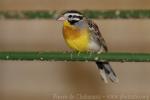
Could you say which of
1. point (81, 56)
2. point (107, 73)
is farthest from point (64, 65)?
point (81, 56)

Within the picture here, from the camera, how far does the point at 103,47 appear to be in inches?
75.1

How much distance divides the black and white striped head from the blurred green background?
800 mm

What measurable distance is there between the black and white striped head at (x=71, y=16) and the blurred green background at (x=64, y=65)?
0.80 metres

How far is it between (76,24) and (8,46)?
93 cm

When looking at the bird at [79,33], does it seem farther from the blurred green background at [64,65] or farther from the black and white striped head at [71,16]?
the blurred green background at [64,65]

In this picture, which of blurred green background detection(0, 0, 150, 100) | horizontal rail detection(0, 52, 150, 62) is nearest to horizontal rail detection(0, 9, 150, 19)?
blurred green background detection(0, 0, 150, 100)

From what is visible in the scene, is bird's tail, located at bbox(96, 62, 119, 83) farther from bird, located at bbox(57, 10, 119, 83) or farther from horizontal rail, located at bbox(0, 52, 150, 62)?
horizontal rail, located at bbox(0, 52, 150, 62)

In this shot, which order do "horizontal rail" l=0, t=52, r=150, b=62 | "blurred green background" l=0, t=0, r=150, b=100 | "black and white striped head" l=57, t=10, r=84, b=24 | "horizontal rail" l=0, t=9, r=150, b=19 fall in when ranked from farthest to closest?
"blurred green background" l=0, t=0, r=150, b=100 → "horizontal rail" l=0, t=9, r=150, b=19 → "black and white striped head" l=57, t=10, r=84, b=24 → "horizontal rail" l=0, t=52, r=150, b=62

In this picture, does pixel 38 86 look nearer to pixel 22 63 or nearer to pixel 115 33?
pixel 22 63

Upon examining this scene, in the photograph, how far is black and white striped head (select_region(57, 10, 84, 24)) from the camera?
1818 mm

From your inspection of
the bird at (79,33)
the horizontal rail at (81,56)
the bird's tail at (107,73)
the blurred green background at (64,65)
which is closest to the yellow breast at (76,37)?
the bird at (79,33)

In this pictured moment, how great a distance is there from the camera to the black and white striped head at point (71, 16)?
182 cm

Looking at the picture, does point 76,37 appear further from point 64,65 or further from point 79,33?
point 64,65

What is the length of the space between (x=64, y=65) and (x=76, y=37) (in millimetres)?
913
